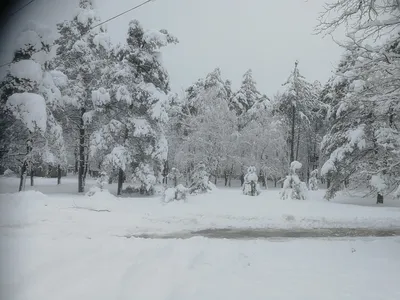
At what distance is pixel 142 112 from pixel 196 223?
41.5ft

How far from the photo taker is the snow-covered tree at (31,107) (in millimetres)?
15219

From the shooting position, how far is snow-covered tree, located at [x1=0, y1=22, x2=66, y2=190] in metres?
15.2

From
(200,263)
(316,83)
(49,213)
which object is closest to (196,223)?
(49,213)

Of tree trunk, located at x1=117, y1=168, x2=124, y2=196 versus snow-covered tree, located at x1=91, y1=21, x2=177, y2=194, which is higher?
snow-covered tree, located at x1=91, y1=21, x2=177, y2=194

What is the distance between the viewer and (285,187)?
21.4m

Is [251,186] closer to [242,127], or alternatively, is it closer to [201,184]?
[201,184]

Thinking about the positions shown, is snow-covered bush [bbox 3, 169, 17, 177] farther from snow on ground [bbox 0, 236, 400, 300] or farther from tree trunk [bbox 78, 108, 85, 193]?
snow on ground [bbox 0, 236, 400, 300]

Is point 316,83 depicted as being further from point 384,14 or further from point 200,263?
point 200,263

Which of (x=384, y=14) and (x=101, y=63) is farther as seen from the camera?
(x=101, y=63)

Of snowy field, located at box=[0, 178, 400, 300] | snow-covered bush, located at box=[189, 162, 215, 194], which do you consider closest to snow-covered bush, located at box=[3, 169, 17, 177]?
snowy field, located at box=[0, 178, 400, 300]

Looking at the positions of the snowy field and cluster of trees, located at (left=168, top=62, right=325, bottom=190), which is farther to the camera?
cluster of trees, located at (left=168, top=62, right=325, bottom=190)

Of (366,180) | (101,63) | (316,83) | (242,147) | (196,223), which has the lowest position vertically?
(196,223)

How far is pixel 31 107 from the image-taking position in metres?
16.7

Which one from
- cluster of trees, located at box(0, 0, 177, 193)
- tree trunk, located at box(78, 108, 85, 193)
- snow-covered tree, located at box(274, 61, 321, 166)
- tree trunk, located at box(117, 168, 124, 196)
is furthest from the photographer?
snow-covered tree, located at box(274, 61, 321, 166)
